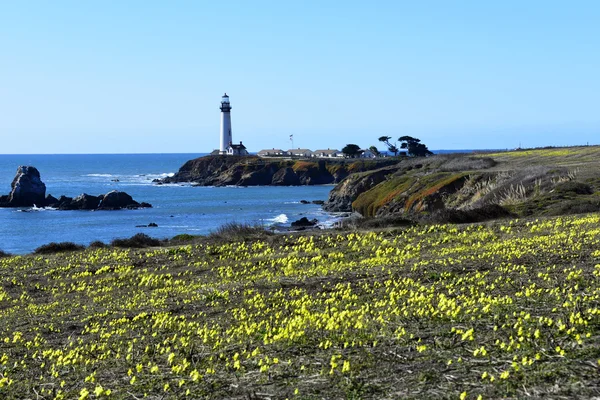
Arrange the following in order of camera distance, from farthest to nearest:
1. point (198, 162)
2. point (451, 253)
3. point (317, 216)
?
1. point (198, 162)
2. point (317, 216)
3. point (451, 253)

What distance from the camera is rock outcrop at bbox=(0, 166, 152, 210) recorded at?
108688 millimetres

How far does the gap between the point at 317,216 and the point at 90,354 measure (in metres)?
74.3

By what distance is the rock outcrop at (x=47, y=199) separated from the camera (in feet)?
357

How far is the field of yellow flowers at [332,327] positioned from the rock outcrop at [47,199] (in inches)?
3427

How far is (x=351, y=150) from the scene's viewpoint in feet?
613

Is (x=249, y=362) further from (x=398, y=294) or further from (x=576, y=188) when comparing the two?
(x=576, y=188)

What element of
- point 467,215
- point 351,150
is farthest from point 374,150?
point 467,215

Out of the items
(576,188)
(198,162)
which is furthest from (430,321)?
(198,162)

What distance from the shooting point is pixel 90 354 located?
12.5 meters

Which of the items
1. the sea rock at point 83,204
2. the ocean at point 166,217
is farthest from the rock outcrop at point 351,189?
the sea rock at point 83,204

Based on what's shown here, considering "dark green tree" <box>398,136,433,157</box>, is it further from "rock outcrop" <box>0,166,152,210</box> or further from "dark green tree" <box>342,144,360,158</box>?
"rock outcrop" <box>0,166,152,210</box>

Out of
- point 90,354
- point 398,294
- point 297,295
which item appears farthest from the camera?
point 297,295

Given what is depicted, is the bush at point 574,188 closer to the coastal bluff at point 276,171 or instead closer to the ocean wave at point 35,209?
the ocean wave at point 35,209

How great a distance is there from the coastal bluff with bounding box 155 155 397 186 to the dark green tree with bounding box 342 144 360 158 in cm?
1715
